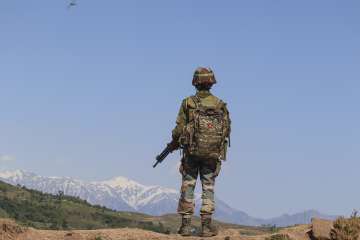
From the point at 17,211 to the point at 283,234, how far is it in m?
81.8

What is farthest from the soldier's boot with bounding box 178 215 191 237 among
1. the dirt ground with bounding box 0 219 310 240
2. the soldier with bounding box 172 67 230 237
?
the dirt ground with bounding box 0 219 310 240

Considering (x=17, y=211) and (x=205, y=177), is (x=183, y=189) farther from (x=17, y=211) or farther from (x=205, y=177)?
(x=17, y=211)

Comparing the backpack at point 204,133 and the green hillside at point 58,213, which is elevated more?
the green hillside at point 58,213

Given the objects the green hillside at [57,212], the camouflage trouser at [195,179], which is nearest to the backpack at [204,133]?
the camouflage trouser at [195,179]

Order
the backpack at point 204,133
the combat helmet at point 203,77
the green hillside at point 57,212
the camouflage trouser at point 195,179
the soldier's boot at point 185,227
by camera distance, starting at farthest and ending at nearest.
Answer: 1. the green hillside at point 57,212
2. the combat helmet at point 203,77
3. the camouflage trouser at point 195,179
4. the backpack at point 204,133
5. the soldier's boot at point 185,227

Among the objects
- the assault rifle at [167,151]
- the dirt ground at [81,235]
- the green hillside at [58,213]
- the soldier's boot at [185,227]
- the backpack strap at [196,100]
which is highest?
the green hillside at [58,213]

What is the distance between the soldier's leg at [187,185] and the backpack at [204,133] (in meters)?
0.38

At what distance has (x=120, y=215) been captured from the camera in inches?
4412

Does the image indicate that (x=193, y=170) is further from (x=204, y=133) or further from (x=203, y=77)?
(x=203, y=77)

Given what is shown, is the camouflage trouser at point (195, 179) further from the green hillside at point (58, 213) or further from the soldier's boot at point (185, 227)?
the green hillside at point (58, 213)

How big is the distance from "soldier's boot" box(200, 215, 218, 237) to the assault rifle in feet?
6.68

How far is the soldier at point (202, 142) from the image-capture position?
1620 centimetres

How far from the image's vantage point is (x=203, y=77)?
1664 centimetres

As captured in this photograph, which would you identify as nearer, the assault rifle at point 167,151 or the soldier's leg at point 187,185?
the soldier's leg at point 187,185
